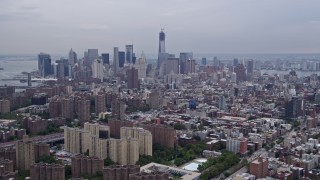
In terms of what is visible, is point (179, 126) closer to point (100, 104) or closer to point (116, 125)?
point (116, 125)

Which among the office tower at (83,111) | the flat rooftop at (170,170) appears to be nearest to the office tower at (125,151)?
the flat rooftop at (170,170)

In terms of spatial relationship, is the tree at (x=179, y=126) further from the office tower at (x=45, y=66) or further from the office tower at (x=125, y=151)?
the office tower at (x=45, y=66)

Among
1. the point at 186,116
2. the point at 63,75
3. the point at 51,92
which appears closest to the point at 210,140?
the point at 186,116

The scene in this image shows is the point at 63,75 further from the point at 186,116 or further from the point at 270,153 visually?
the point at 270,153

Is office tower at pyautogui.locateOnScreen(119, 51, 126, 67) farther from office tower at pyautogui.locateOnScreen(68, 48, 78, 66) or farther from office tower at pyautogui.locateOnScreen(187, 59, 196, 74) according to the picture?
office tower at pyautogui.locateOnScreen(187, 59, 196, 74)

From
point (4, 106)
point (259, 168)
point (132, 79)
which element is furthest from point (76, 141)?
point (132, 79)

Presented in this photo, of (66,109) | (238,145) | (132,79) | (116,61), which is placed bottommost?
(238,145)

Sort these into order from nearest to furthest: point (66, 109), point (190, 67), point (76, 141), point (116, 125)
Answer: point (76, 141) → point (116, 125) → point (66, 109) → point (190, 67)
